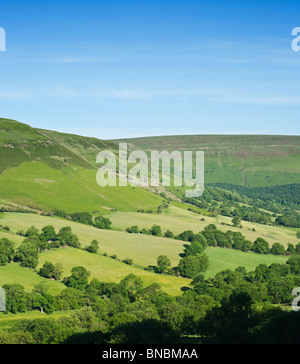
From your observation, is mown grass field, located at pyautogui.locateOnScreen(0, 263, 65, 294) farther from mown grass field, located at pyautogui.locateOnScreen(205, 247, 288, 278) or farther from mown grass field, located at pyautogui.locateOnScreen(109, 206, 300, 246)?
mown grass field, located at pyautogui.locateOnScreen(109, 206, 300, 246)

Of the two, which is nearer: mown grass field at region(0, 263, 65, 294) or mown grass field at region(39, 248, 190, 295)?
mown grass field at region(0, 263, 65, 294)

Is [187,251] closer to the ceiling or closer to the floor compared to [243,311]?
closer to the floor

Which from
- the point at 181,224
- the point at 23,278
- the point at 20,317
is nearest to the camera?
the point at 20,317

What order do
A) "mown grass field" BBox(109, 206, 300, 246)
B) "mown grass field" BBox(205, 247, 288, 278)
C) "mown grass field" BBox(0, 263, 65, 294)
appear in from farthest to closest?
1. "mown grass field" BBox(109, 206, 300, 246)
2. "mown grass field" BBox(205, 247, 288, 278)
3. "mown grass field" BBox(0, 263, 65, 294)

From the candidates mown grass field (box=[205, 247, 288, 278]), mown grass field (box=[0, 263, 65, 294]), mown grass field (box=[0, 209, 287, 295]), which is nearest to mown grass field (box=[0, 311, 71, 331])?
mown grass field (box=[0, 263, 65, 294])

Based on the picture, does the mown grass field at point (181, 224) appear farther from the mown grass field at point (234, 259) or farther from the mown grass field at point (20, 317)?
the mown grass field at point (20, 317)

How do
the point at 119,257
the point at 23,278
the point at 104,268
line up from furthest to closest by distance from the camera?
the point at 119,257
the point at 104,268
the point at 23,278

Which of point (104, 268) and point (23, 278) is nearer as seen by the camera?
point (23, 278)

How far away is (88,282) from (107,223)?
63371mm

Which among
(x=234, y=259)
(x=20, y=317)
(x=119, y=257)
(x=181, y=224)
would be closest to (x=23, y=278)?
(x=20, y=317)

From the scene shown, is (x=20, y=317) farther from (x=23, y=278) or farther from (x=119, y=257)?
(x=119, y=257)
